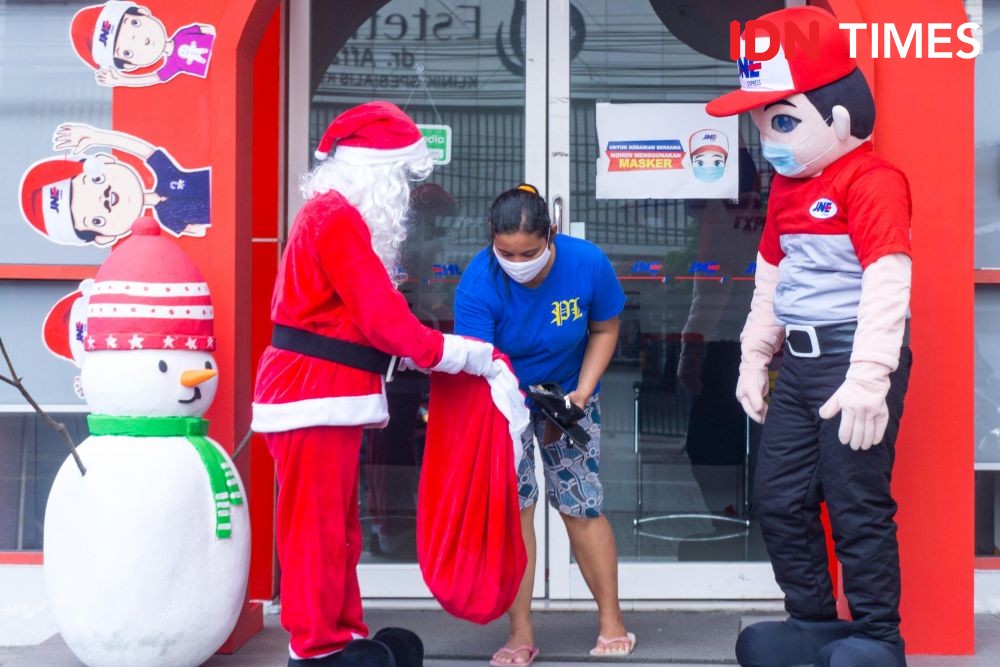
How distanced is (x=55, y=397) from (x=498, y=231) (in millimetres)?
1895

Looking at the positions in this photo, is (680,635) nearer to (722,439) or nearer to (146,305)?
(722,439)

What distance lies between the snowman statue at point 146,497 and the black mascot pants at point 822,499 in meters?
1.65

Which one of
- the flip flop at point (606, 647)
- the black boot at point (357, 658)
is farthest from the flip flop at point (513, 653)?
the black boot at point (357, 658)

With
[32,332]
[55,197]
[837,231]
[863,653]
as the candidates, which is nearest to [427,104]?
[55,197]

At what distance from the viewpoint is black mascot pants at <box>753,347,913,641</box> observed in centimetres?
354

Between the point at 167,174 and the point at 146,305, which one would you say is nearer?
the point at 146,305

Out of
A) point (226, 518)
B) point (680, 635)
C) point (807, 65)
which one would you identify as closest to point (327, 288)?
point (226, 518)

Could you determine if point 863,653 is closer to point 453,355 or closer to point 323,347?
point 453,355

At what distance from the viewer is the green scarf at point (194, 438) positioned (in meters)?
3.81

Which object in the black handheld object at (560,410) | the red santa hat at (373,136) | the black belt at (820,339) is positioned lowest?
the black handheld object at (560,410)

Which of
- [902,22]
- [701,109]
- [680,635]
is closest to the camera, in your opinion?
[902,22]

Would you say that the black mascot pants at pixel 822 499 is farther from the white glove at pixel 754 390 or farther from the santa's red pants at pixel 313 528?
the santa's red pants at pixel 313 528

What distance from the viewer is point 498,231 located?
378cm

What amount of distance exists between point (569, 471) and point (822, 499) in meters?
0.80
